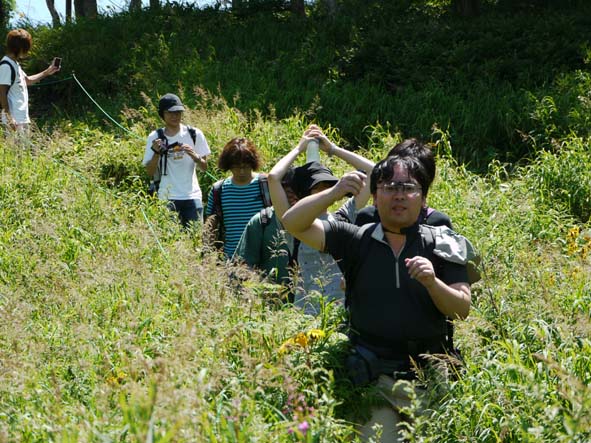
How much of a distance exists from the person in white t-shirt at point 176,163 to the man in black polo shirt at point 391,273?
149 inches

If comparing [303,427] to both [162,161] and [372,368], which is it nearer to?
[372,368]

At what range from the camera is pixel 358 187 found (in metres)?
3.93

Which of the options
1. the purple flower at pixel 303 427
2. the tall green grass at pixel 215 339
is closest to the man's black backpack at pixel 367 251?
the tall green grass at pixel 215 339

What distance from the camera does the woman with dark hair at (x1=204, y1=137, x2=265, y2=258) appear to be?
6.53 metres

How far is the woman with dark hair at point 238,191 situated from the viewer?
6527 mm

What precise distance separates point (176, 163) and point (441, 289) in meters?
4.50

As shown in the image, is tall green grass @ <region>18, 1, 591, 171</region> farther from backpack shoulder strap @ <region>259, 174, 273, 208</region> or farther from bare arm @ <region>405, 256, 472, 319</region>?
bare arm @ <region>405, 256, 472, 319</region>

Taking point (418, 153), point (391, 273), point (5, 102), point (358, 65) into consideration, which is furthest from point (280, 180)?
point (358, 65)

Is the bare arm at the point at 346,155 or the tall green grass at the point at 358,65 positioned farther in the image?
the tall green grass at the point at 358,65

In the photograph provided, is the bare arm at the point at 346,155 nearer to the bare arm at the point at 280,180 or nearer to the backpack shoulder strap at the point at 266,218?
the bare arm at the point at 280,180

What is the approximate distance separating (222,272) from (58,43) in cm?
1223

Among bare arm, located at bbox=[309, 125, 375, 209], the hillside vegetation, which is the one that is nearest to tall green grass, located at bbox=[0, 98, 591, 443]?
the hillside vegetation

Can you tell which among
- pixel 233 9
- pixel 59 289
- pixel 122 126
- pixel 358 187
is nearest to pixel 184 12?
pixel 233 9

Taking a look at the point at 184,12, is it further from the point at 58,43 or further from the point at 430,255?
the point at 430,255
